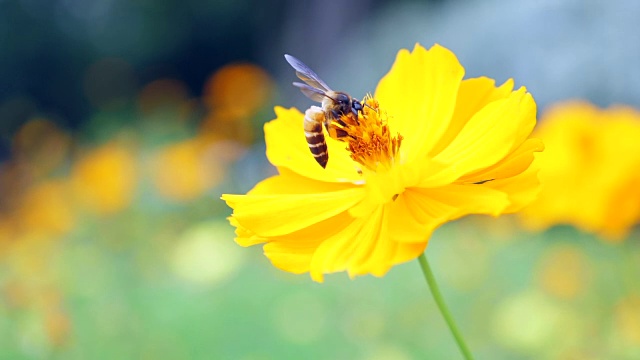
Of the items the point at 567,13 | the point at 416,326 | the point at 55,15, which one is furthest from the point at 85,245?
the point at 55,15

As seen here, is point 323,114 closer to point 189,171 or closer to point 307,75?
point 307,75

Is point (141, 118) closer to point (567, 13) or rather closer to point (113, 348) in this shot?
point (567, 13)

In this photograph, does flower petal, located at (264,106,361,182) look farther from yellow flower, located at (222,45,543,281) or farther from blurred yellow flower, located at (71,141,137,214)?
blurred yellow flower, located at (71,141,137,214)

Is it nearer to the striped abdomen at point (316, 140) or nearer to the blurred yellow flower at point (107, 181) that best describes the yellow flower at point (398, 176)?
the striped abdomen at point (316, 140)

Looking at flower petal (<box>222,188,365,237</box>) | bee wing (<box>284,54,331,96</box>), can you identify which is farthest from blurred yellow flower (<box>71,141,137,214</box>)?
flower petal (<box>222,188,365,237</box>)

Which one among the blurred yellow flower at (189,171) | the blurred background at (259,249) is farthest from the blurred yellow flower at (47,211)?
the blurred yellow flower at (189,171)

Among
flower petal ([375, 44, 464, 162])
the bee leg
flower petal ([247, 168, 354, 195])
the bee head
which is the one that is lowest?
flower petal ([247, 168, 354, 195])
